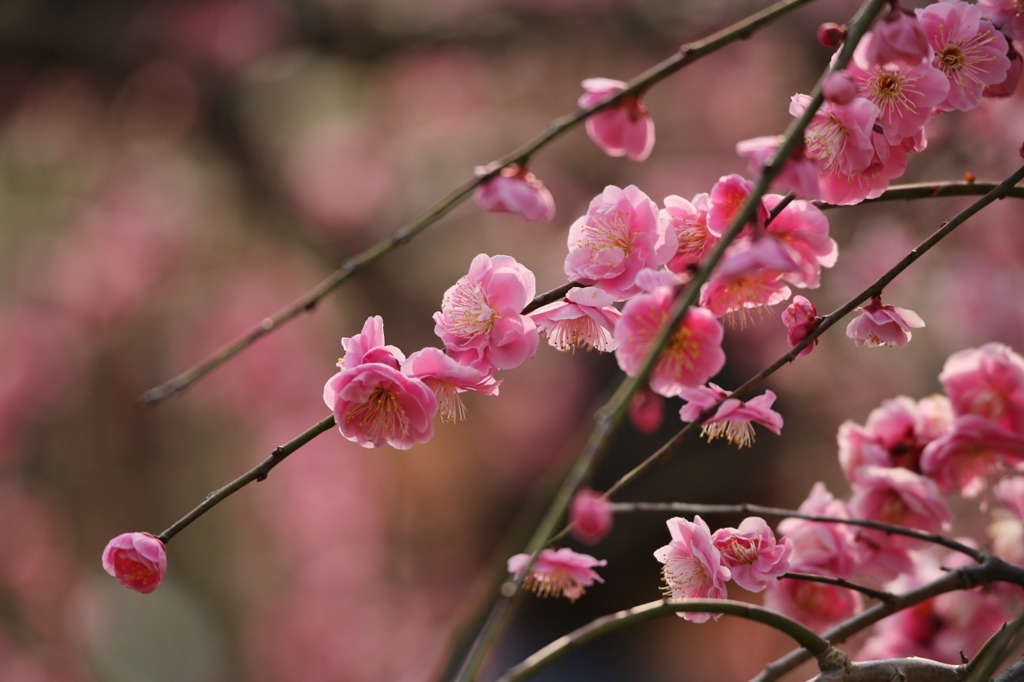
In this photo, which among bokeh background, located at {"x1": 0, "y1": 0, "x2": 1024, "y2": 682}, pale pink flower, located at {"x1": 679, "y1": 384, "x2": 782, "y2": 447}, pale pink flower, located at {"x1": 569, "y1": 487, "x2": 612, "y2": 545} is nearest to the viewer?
pale pink flower, located at {"x1": 569, "y1": 487, "x2": 612, "y2": 545}

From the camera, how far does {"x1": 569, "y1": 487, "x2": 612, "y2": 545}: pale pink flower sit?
0.40m

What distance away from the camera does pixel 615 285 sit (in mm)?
563

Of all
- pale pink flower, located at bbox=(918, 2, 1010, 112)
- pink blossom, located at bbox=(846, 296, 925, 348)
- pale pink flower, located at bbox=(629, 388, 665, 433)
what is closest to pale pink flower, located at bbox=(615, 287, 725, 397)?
pale pink flower, located at bbox=(629, 388, 665, 433)

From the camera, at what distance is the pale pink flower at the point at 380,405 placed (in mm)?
551

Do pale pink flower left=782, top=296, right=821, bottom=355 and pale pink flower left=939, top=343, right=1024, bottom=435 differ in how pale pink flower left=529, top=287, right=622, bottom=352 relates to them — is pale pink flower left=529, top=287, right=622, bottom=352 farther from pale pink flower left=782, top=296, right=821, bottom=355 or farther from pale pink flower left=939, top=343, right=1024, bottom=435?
pale pink flower left=939, top=343, right=1024, bottom=435

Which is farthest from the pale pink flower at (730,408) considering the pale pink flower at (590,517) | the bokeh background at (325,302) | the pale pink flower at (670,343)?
the bokeh background at (325,302)

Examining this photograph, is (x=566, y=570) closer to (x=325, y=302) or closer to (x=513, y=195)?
(x=513, y=195)

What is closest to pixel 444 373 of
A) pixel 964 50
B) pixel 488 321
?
pixel 488 321

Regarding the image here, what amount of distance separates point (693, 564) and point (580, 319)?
17cm

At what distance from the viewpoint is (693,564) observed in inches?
23.5

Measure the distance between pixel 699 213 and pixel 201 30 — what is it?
2715 millimetres

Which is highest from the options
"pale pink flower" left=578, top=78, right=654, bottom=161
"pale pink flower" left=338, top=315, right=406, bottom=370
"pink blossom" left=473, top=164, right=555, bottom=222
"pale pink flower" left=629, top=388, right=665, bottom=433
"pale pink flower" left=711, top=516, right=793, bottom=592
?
"pale pink flower" left=578, top=78, right=654, bottom=161

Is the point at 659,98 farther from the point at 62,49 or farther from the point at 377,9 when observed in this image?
the point at 62,49

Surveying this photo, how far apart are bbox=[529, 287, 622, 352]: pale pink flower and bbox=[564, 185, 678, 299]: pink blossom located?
1 centimetres
